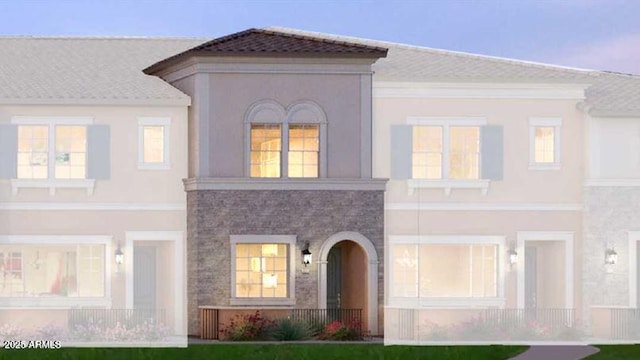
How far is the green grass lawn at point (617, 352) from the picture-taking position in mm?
36753

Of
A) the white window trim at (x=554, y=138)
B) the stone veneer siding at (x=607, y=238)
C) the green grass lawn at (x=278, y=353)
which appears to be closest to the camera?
the green grass lawn at (x=278, y=353)

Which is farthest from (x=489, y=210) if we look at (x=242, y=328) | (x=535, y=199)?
(x=242, y=328)

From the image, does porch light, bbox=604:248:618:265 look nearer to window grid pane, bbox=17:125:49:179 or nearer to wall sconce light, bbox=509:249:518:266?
wall sconce light, bbox=509:249:518:266

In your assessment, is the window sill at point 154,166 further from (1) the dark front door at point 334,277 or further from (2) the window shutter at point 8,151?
(1) the dark front door at point 334,277

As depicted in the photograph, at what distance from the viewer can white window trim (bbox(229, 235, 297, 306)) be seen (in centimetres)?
4028

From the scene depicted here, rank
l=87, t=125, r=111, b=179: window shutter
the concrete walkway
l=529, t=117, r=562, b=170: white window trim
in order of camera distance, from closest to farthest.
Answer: the concrete walkway → l=87, t=125, r=111, b=179: window shutter → l=529, t=117, r=562, b=170: white window trim

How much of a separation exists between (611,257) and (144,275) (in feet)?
39.1

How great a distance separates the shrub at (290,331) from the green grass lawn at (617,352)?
22.1 feet

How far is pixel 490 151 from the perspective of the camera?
41.6m

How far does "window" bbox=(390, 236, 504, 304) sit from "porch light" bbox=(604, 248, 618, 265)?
2641mm

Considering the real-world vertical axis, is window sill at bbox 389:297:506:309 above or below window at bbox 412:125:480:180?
below

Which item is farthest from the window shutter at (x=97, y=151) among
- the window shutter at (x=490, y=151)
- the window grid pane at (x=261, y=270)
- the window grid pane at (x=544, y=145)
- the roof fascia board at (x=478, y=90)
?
the window grid pane at (x=544, y=145)

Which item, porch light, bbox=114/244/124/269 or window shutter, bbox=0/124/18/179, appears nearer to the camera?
window shutter, bbox=0/124/18/179

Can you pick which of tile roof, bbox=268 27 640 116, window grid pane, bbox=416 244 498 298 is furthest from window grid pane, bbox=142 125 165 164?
window grid pane, bbox=416 244 498 298
